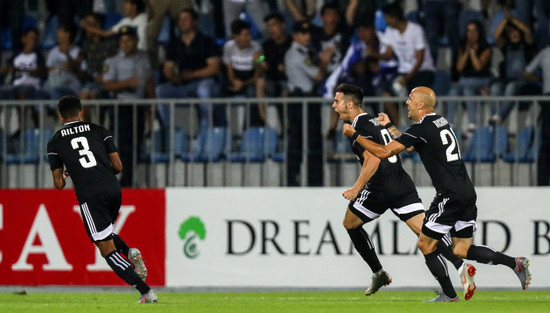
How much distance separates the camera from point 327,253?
1370 centimetres

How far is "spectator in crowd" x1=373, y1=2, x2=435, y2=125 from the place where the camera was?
15031mm

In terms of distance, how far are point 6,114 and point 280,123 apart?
3.40 metres

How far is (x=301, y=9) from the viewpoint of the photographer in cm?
1623

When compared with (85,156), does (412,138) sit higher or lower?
higher

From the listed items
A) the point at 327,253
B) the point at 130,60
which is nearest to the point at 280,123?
the point at 327,253

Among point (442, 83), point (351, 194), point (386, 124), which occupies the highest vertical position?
point (442, 83)

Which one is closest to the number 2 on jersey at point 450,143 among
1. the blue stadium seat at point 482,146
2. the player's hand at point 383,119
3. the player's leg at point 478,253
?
the player's hand at point 383,119

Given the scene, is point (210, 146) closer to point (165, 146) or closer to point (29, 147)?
point (165, 146)

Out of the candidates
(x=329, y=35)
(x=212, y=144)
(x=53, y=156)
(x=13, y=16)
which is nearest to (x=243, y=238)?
(x=212, y=144)

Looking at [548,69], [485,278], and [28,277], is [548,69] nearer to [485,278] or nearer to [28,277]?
[485,278]

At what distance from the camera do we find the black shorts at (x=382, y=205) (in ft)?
36.6

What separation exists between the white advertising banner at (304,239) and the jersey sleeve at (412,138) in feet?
12.2

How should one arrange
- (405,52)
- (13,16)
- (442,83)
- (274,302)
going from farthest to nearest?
(13,16)
(442,83)
(405,52)
(274,302)

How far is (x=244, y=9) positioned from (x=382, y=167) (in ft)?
19.3
